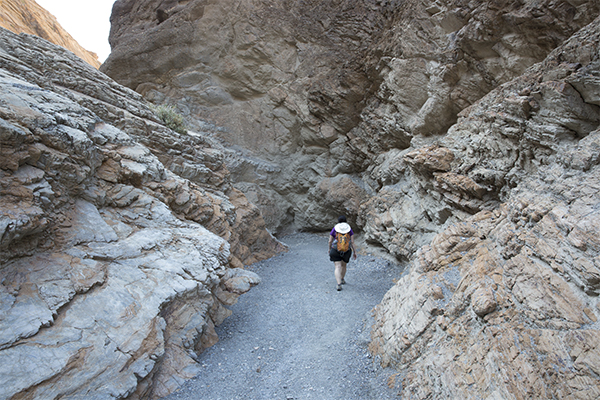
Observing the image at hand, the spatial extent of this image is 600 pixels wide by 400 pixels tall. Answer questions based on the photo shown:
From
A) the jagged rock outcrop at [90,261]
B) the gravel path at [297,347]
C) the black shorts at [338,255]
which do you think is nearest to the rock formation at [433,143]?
the gravel path at [297,347]

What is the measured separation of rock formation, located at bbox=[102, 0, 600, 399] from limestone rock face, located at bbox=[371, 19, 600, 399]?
2 cm

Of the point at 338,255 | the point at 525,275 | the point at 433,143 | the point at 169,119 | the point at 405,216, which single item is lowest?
the point at 338,255

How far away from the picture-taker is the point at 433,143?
8.38 metres

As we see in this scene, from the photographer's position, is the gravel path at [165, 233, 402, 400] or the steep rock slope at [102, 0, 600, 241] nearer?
the gravel path at [165, 233, 402, 400]

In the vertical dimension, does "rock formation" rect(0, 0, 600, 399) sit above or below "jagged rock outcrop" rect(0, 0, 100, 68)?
below

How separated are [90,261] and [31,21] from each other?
32917mm

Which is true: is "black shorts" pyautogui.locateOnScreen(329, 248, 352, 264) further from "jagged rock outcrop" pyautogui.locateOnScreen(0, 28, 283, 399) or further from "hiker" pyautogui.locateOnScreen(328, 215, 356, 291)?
"jagged rock outcrop" pyautogui.locateOnScreen(0, 28, 283, 399)

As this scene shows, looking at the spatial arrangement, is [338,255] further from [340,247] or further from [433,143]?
[433,143]

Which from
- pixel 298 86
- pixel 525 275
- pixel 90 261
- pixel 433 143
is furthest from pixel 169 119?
pixel 525 275

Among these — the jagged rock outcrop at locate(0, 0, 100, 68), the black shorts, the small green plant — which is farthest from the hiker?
the jagged rock outcrop at locate(0, 0, 100, 68)

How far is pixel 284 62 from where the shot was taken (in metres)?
16.2

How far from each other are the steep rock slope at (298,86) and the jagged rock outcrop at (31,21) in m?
9.20

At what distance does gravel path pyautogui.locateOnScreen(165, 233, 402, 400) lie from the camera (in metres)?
4.02

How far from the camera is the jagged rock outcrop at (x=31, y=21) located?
69.9 feet
